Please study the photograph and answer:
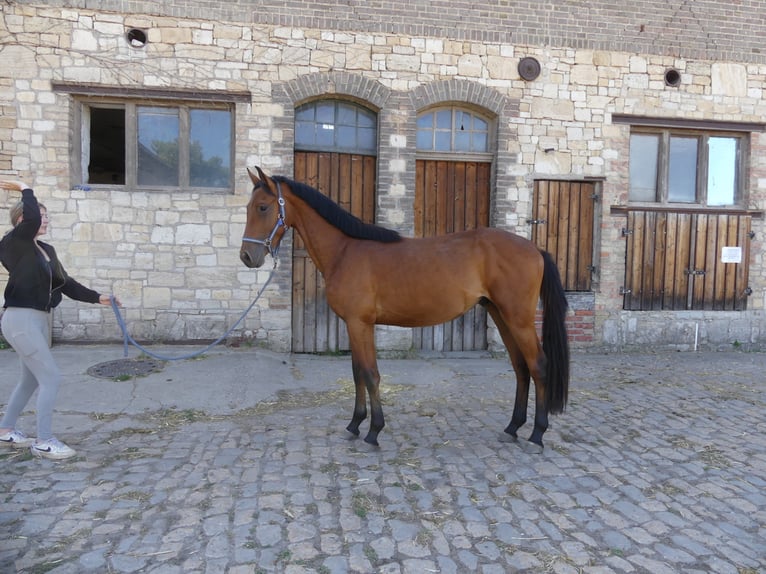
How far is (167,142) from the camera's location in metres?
7.55

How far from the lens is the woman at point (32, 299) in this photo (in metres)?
3.76

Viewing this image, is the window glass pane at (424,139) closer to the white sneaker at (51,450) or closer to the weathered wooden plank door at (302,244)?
the weathered wooden plank door at (302,244)

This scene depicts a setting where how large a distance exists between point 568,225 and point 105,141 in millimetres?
6976

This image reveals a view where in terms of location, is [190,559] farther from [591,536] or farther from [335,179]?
[335,179]

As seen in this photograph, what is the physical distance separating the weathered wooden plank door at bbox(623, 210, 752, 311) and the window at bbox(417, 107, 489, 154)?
106 inches

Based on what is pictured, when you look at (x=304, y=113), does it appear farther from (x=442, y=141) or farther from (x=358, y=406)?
(x=358, y=406)

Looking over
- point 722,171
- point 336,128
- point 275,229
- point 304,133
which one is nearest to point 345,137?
point 336,128

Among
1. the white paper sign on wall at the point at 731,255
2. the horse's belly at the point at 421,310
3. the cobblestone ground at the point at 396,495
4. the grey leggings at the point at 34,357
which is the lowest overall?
the cobblestone ground at the point at 396,495

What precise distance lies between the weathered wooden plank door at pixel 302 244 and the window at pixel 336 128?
13 cm

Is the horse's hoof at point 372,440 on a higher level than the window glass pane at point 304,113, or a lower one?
lower

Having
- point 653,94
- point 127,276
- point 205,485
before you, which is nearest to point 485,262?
point 205,485

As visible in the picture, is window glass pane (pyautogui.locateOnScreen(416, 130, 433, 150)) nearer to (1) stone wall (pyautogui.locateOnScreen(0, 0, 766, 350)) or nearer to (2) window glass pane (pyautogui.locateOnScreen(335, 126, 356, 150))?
(1) stone wall (pyautogui.locateOnScreen(0, 0, 766, 350))

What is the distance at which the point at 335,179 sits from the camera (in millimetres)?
7773

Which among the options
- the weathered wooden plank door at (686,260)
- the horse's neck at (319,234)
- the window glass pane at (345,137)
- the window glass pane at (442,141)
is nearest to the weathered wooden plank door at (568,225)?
the weathered wooden plank door at (686,260)
